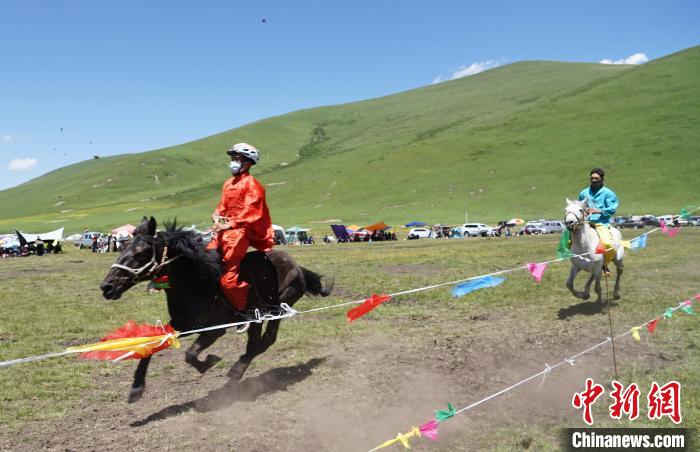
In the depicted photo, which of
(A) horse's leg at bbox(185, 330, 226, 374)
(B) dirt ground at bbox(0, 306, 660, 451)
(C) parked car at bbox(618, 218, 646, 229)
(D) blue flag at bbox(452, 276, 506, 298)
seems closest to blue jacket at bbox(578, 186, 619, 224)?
(B) dirt ground at bbox(0, 306, 660, 451)

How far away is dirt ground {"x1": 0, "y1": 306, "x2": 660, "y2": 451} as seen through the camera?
5523 mm

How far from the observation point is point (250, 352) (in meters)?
7.20

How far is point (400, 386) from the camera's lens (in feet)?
23.0

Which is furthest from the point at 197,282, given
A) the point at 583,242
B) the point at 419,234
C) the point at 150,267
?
the point at 419,234

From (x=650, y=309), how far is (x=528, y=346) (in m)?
4.10

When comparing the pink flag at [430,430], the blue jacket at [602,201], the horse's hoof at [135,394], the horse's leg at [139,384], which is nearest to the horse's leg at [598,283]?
the blue jacket at [602,201]

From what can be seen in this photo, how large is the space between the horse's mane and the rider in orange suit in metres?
0.16

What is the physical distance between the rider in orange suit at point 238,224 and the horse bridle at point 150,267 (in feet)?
2.39

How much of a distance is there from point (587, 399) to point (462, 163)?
91942 mm

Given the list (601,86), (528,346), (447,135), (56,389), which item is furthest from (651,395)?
(601,86)

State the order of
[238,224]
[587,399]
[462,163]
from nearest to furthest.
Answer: [587,399]
[238,224]
[462,163]

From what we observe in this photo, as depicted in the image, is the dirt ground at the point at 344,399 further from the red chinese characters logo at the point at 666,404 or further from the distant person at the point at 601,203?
the distant person at the point at 601,203

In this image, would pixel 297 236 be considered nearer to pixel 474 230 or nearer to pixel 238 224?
pixel 474 230

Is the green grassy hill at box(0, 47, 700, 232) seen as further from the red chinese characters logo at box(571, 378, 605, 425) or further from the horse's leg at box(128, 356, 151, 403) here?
the horse's leg at box(128, 356, 151, 403)
